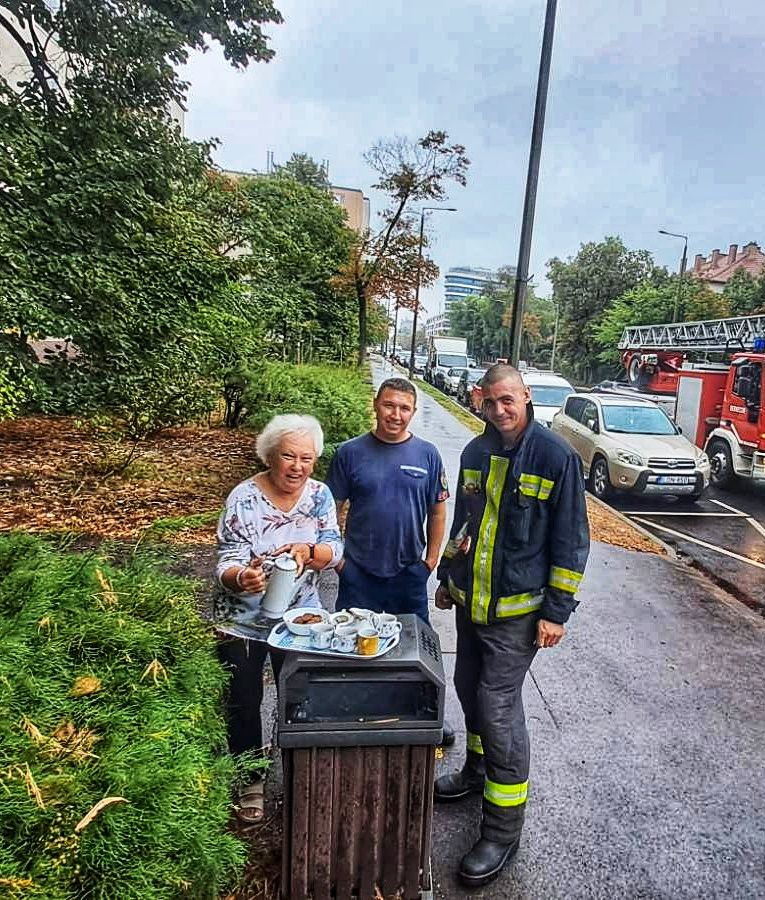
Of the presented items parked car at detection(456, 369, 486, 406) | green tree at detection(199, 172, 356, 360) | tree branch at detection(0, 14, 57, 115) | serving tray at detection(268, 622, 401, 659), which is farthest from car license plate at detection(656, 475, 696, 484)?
parked car at detection(456, 369, 486, 406)

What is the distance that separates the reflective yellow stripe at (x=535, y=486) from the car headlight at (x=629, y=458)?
7245 millimetres

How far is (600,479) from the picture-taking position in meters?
9.35

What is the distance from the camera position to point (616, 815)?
8.25ft

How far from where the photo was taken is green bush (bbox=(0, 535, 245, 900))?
118 cm

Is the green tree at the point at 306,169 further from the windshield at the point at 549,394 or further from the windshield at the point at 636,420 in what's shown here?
the windshield at the point at 636,420

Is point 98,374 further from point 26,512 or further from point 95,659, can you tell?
point 95,659

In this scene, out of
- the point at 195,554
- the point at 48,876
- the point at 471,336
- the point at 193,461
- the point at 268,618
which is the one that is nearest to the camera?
the point at 48,876

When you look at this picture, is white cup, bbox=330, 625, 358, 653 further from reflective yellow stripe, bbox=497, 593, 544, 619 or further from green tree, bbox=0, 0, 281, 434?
green tree, bbox=0, 0, 281, 434

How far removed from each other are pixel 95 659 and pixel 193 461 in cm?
627

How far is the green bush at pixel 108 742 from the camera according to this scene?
118cm

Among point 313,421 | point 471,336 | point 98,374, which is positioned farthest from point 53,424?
point 471,336

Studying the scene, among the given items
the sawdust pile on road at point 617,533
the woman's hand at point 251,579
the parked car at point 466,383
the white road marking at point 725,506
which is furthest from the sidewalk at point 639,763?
the parked car at point 466,383

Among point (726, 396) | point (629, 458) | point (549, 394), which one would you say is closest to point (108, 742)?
point (629, 458)

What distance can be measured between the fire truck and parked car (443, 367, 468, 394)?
36.9ft
